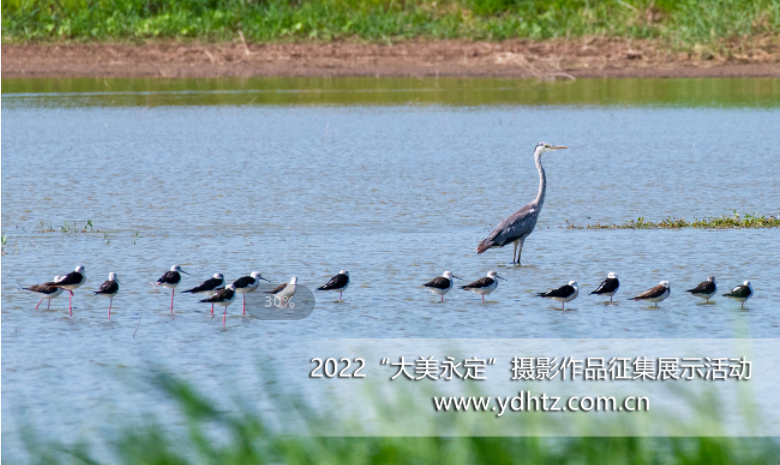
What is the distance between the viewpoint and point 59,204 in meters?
14.3

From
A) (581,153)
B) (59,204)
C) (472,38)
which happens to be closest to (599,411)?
(59,204)

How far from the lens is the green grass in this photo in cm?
3275

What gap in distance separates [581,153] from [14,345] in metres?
12.6

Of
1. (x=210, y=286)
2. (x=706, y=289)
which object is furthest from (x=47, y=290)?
(x=706, y=289)

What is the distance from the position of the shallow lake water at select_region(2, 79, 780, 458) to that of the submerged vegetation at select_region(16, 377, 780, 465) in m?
2.26

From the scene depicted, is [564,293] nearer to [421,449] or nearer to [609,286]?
[609,286]

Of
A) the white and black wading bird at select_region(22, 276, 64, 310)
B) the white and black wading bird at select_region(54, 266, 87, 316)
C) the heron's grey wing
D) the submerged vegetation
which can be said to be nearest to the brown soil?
the heron's grey wing

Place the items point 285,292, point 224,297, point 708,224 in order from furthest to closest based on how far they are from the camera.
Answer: point 708,224, point 285,292, point 224,297

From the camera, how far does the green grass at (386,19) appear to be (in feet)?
107

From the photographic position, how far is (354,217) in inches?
528

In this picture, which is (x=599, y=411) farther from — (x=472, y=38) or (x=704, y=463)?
(x=472, y=38)

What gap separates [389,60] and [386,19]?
2.18 m

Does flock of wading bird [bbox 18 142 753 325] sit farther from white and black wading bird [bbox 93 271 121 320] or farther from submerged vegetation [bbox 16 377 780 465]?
submerged vegetation [bbox 16 377 780 465]

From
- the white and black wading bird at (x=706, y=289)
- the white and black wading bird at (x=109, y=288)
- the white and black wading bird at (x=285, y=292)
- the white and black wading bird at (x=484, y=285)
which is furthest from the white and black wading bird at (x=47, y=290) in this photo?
the white and black wading bird at (x=706, y=289)
